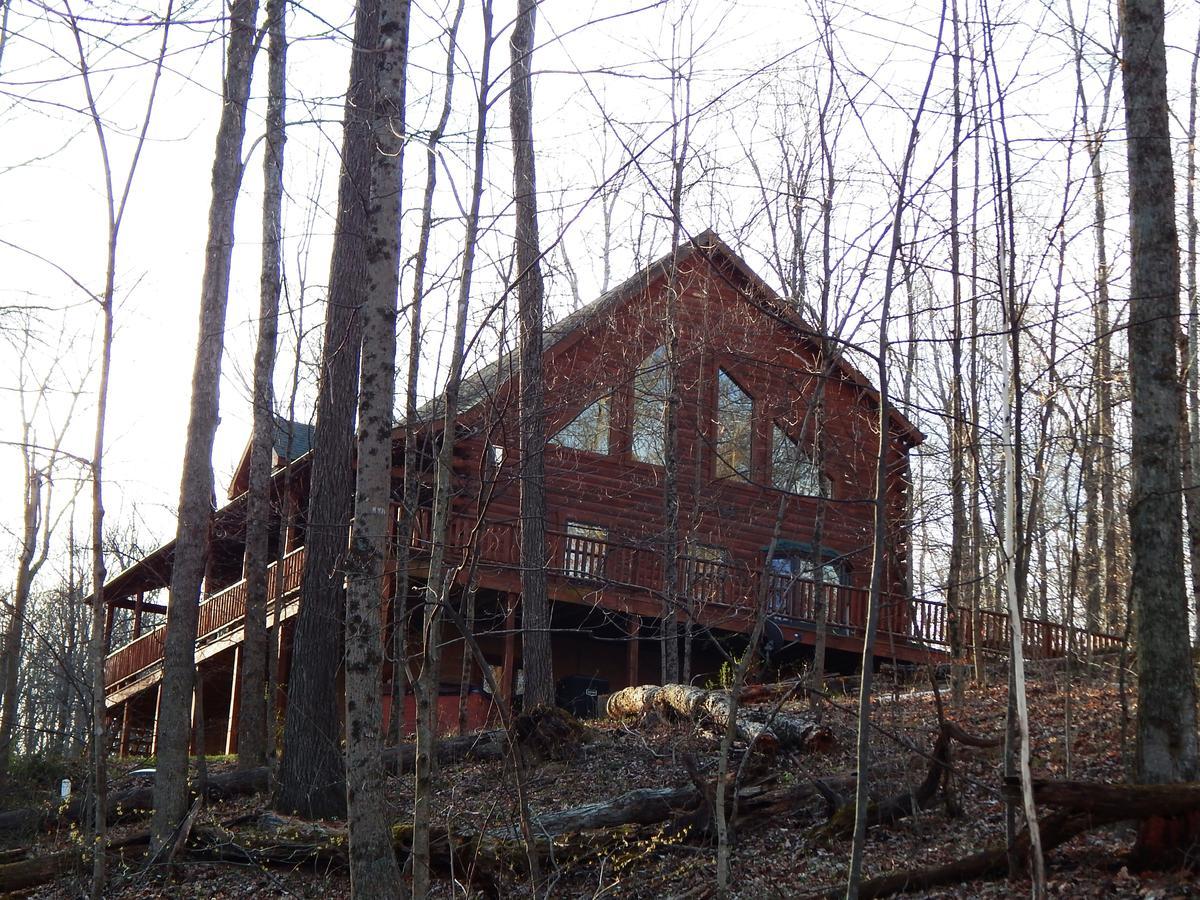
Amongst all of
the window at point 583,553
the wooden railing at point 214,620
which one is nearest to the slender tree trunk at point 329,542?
the wooden railing at point 214,620

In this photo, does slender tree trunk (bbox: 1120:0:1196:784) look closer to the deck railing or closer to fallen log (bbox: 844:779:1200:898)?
fallen log (bbox: 844:779:1200:898)

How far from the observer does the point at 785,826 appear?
328 inches

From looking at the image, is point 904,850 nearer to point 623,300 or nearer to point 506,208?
point 506,208

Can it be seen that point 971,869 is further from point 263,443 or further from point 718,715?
point 263,443

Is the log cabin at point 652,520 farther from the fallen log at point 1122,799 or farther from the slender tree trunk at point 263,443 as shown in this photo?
the fallen log at point 1122,799

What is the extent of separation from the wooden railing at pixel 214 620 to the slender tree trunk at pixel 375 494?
9931mm

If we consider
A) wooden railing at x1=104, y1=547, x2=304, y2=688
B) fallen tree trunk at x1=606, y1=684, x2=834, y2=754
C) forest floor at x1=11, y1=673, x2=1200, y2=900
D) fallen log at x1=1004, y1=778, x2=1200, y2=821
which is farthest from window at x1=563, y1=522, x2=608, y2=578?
fallen log at x1=1004, y1=778, x2=1200, y2=821

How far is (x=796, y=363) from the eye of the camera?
2031 cm

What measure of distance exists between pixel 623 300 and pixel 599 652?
6.08 metres

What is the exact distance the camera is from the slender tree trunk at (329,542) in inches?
418

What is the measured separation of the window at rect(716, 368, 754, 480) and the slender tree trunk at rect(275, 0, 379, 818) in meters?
7.65

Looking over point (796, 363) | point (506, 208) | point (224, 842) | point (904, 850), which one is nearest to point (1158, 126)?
point (506, 208)

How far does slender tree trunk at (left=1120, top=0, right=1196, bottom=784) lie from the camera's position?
262 inches

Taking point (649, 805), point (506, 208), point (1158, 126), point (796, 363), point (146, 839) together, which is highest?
point (796, 363)
